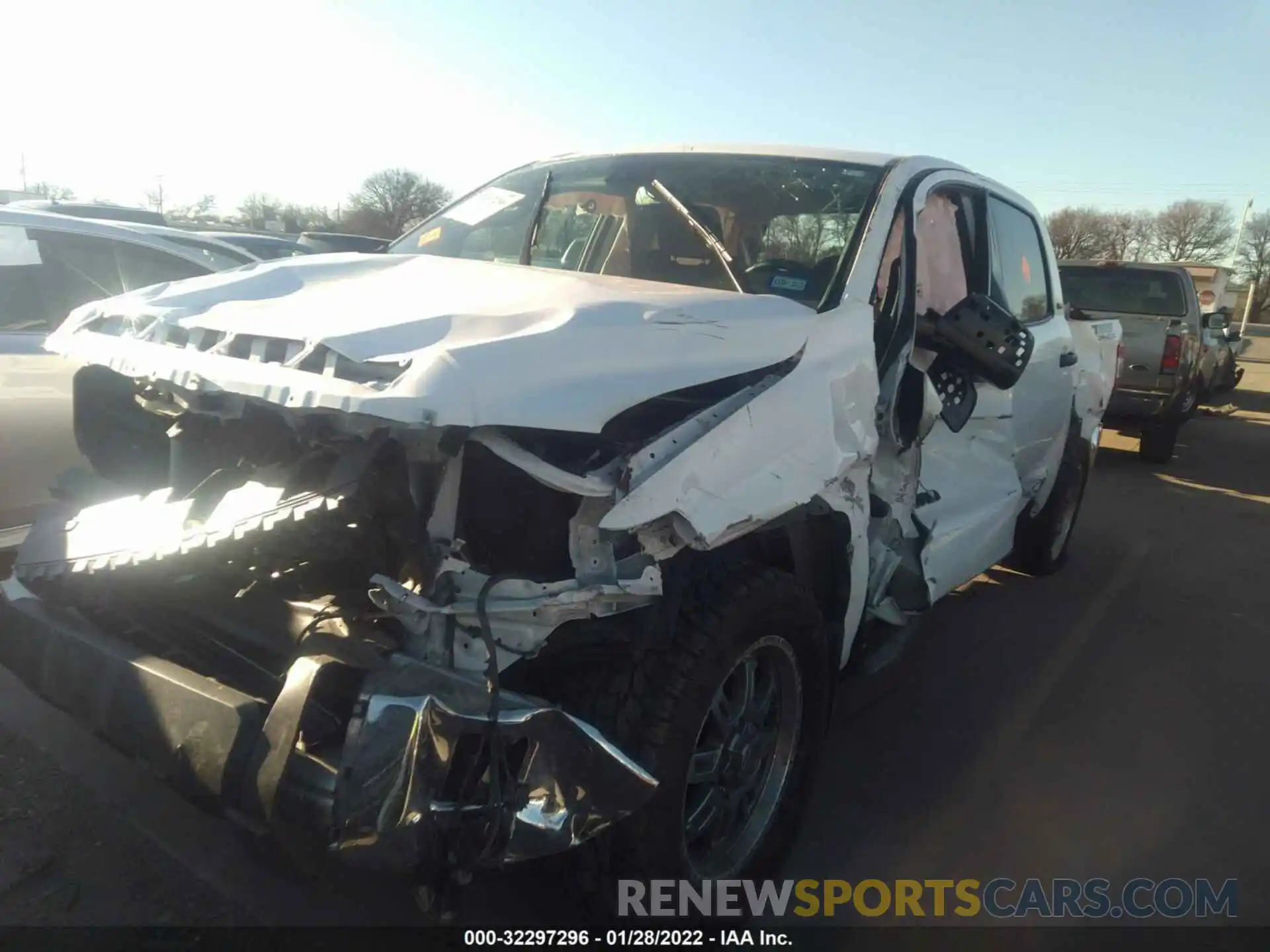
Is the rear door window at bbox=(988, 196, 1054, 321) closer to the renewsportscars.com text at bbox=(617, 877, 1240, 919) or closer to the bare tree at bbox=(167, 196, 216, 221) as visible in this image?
the renewsportscars.com text at bbox=(617, 877, 1240, 919)

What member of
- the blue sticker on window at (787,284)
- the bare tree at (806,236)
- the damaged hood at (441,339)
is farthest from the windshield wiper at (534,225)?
the blue sticker on window at (787,284)

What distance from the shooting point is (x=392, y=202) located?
123 feet

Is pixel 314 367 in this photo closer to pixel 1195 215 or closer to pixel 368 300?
pixel 368 300

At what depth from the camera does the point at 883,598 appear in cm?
345

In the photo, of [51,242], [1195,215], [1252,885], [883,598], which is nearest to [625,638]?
[883,598]

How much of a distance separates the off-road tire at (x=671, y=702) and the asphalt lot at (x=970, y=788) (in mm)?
212

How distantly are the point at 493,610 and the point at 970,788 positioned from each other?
2.26 meters

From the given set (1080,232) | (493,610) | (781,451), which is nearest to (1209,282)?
(781,451)

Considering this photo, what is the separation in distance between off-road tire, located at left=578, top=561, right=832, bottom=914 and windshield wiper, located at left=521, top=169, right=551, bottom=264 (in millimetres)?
1769

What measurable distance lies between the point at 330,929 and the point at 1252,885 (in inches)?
110

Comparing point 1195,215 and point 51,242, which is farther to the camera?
point 1195,215

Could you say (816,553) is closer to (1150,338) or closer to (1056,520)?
(1056,520)

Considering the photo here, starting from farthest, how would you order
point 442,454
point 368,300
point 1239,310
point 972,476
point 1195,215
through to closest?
point 1195,215 → point 1239,310 → point 972,476 → point 368,300 → point 442,454

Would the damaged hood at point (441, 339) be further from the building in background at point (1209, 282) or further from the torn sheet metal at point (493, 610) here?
the building in background at point (1209, 282)
